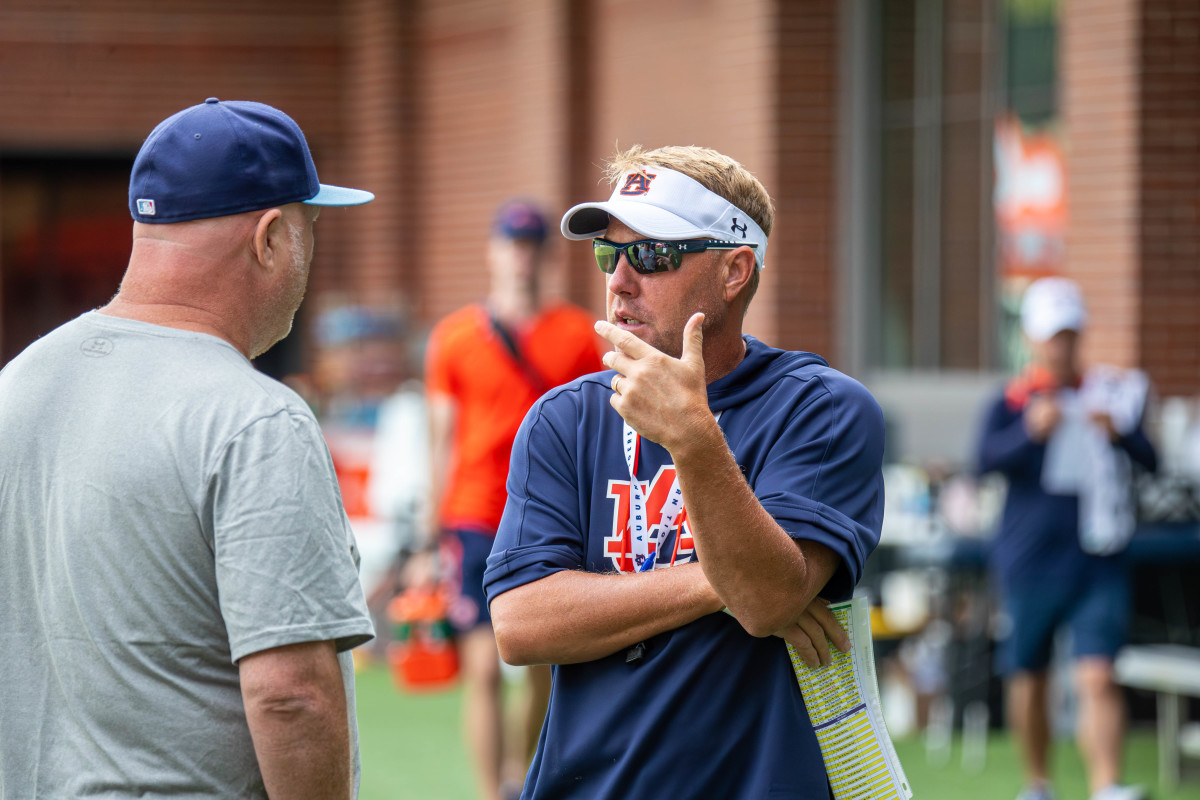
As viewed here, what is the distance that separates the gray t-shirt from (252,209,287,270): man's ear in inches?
6.7

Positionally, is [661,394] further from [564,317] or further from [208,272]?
[564,317]

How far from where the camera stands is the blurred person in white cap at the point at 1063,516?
631cm

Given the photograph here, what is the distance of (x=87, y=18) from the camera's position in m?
14.9

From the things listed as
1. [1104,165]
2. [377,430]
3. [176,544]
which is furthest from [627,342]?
[377,430]

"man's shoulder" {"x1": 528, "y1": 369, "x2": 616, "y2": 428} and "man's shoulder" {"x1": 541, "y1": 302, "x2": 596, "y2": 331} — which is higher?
"man's shoulder" {"x1": 528, "y1": 369, "x2": 616, "y2": 428}

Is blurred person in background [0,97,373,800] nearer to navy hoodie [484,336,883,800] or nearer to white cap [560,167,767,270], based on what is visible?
navy hoodie [484,336,883,800]

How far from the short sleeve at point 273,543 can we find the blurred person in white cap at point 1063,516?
4.85 metres

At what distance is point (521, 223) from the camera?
600 centimetres

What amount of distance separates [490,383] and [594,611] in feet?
12.5

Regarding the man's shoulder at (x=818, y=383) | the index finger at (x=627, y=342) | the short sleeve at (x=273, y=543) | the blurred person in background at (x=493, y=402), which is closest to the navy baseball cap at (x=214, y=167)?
the short sleeve at (x=273, y=543)

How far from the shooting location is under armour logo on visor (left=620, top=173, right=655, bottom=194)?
243 centimetres

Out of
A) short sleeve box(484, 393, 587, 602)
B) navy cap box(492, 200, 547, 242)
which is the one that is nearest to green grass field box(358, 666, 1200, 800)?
navy cap box(492, 200, 547, 242)

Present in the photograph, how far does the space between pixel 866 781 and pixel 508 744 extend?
15.3 feet

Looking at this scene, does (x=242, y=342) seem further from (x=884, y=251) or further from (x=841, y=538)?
(x=884, y=251)
